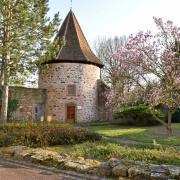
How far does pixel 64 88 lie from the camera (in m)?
33.6

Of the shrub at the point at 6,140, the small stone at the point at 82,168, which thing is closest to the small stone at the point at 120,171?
the small stone at the point at 82,168

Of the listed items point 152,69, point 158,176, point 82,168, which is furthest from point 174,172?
point 152,69

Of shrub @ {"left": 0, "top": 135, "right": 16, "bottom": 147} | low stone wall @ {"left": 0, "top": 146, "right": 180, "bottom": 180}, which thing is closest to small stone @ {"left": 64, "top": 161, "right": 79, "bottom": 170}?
low stone wall @ {"left": 0, "top": 146, "right": 180, "bottom": 180}

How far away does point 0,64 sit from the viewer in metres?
22.4

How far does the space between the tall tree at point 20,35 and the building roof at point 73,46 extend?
9931mm

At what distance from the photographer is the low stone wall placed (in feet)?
26.7

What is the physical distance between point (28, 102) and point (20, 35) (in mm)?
10742

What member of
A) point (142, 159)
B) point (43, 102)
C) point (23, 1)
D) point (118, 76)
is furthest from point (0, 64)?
point (142, 159)

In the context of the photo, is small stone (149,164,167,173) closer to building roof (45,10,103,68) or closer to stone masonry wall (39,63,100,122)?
stone masonry wall (39,63,100,122)

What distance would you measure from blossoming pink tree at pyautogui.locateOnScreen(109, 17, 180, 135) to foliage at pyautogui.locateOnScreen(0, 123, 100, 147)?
482 cm

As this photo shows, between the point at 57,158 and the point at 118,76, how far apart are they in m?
11.3

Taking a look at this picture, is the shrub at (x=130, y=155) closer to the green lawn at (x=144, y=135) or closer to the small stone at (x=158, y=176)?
the small stone at (x=158, y=176)

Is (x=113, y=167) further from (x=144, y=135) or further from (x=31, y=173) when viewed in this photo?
(x=144, y=135)

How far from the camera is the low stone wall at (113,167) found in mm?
8125
